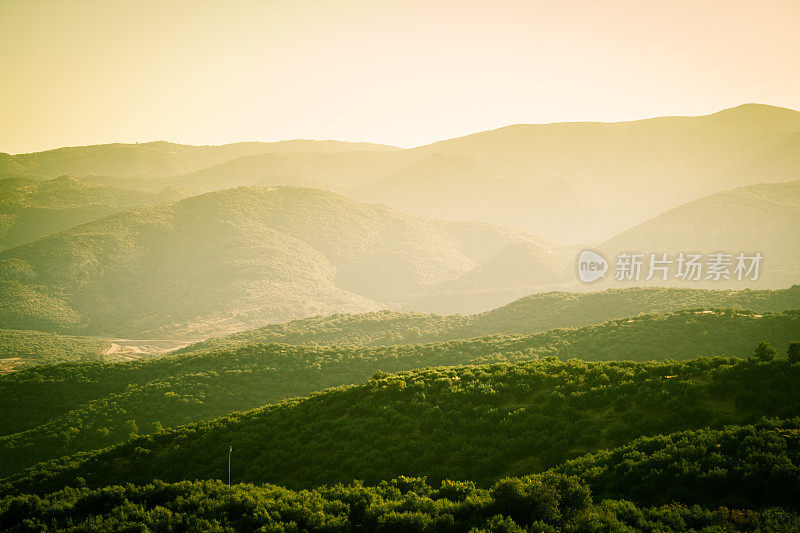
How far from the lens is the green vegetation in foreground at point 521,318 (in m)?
52.6

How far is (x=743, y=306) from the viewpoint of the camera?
158ft

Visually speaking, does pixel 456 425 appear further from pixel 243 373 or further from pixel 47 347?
pixel 47 347

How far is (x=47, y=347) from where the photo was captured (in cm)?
8269

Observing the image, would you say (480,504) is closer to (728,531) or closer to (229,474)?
(728,531)

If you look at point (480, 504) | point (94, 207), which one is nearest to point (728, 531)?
point (480, 504)

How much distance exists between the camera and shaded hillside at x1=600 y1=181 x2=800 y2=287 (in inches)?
4382

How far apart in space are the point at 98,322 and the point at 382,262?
88702mm

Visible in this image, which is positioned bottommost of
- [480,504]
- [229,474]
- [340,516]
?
[229,474]

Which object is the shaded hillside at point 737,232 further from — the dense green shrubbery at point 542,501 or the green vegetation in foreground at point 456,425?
the dense green shrubbery at point 542,501

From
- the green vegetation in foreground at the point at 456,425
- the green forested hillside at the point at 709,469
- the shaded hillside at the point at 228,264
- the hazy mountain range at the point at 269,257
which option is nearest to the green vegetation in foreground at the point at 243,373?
the green vegetation in foreground at the point at 456,425
